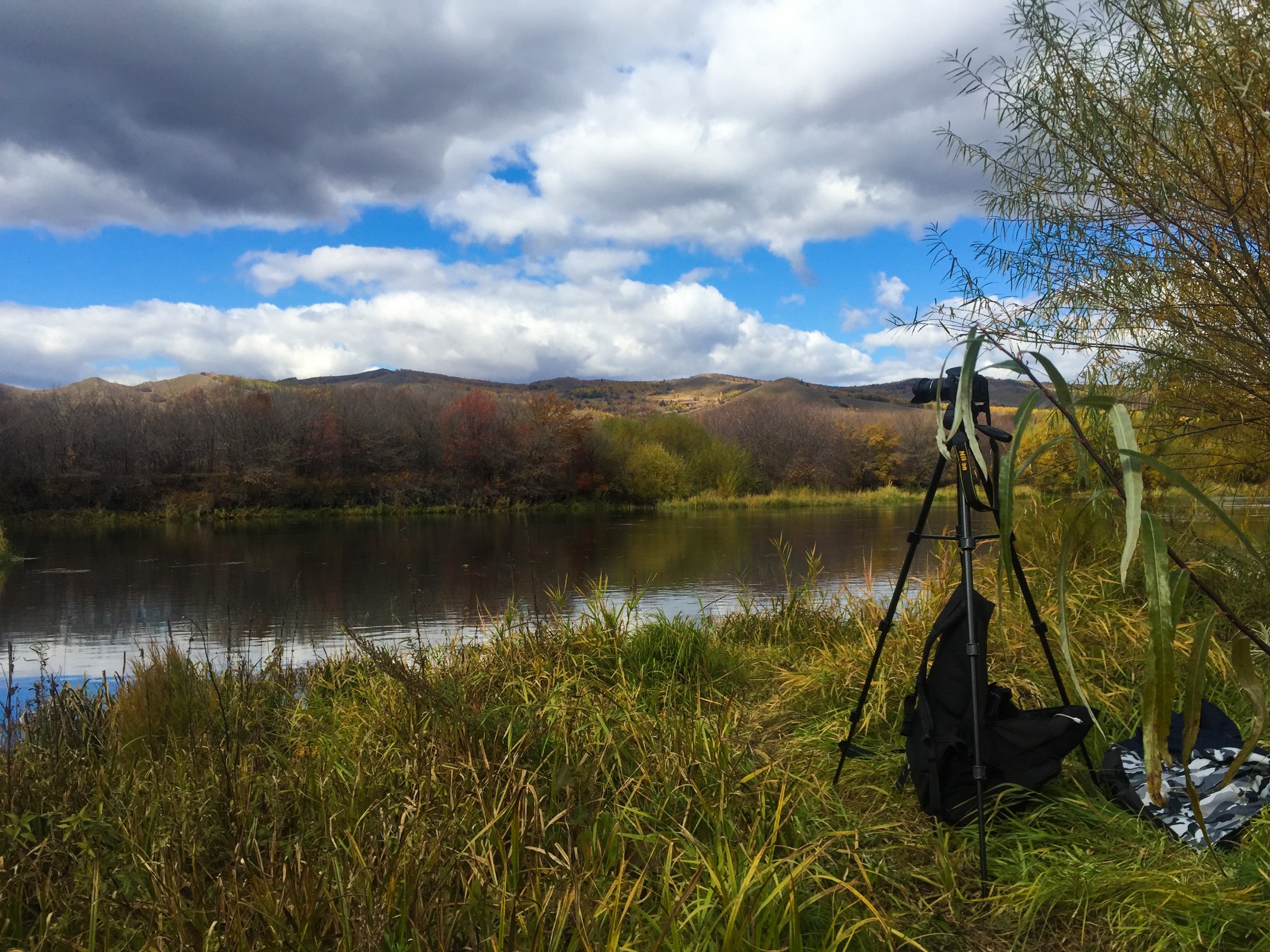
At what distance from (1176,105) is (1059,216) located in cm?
82

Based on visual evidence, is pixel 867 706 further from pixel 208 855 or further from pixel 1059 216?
pixel 1059 216

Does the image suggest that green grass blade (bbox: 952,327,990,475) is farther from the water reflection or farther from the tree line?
the tree line

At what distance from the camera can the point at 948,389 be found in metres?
2.85

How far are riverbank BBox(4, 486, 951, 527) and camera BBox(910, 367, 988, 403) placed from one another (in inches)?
1194

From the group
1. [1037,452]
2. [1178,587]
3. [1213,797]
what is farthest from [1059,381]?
[1213,797]

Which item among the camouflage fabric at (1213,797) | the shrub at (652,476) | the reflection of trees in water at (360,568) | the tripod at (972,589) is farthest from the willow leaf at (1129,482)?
the shrub at (652,476)

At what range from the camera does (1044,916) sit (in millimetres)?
2402

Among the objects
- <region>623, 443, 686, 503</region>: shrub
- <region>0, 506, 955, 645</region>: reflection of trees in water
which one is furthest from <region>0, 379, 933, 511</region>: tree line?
<region>0, 506, 955, 645</region>: reflection of trees in water

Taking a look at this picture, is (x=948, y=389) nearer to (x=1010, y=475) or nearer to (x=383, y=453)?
(x=1010, y=475)

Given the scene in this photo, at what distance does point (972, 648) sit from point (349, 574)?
545 inches

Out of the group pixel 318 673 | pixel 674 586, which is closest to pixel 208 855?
pixel 318 673

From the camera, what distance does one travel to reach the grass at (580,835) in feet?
6.85

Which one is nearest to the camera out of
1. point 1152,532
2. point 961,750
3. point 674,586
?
point 1152,532

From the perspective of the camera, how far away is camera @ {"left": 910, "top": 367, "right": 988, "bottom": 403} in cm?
285
